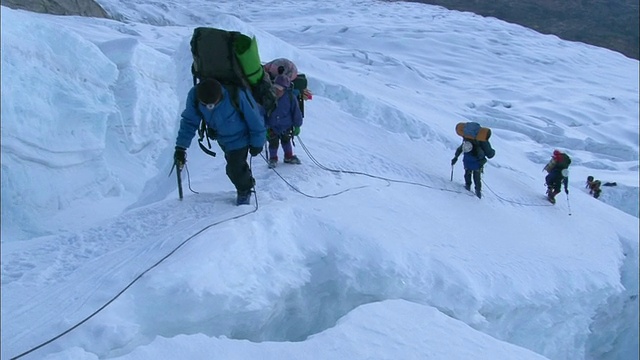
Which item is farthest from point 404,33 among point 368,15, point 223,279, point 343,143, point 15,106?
point 223,279

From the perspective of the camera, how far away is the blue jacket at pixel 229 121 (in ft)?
12.7

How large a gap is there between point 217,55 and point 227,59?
0.07m

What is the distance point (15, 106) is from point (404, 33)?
76.0 feet

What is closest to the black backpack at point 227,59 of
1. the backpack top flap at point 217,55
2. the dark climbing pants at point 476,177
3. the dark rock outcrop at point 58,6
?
the backpack top flap at point 217,55

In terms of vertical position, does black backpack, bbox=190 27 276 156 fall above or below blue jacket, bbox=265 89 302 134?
above

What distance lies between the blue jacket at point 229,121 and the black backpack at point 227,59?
0.05 metres

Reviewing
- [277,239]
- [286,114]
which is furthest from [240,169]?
[286,114]

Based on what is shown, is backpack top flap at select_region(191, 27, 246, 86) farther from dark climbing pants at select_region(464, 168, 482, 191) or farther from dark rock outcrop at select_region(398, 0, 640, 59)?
dark rock outcrop at select_region(398, 0, 640, 59)

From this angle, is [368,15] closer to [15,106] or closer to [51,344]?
[15,106]

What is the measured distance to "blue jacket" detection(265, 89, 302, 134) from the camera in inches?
198

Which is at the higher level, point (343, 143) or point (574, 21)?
point (574, 21)

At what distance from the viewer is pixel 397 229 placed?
4.68 metres

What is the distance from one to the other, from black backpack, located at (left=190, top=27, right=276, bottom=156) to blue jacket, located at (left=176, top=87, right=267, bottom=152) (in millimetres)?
48

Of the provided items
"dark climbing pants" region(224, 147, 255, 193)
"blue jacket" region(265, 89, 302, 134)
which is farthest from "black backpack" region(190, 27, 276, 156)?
"blue jacket" region(265, 89, 302, 134)
